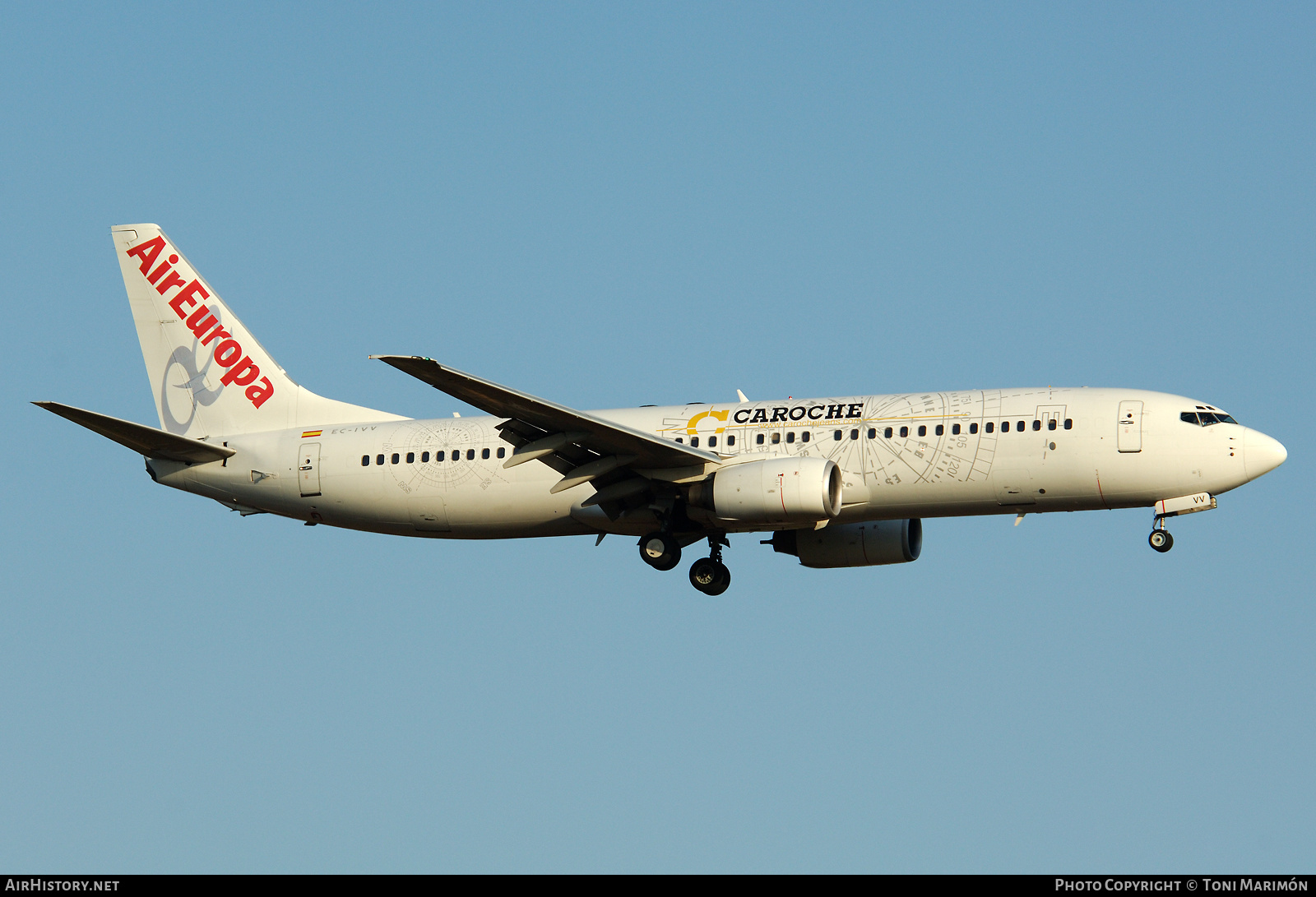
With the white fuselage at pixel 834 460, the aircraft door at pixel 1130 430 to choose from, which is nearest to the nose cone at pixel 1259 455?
the white fuselage at pixel 834 460

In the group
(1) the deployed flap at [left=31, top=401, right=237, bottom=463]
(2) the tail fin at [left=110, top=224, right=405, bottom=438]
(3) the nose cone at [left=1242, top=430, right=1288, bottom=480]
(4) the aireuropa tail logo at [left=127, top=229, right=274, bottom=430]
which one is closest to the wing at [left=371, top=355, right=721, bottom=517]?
(2) the tail fin at [left=110, top=224, right=405, bottom=438]

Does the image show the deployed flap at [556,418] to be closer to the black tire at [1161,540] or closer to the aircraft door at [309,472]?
the aircraft door at [309,472]

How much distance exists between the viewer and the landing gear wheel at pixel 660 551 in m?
39.8

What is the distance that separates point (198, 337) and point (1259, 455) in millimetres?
28569

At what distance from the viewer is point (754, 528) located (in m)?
38.7

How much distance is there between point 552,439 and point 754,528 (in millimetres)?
5383

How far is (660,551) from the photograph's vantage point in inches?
1566

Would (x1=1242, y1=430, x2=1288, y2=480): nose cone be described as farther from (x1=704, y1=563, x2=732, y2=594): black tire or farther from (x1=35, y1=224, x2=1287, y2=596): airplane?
(x1=704, y1=563, x2=732, y2=594): black tire

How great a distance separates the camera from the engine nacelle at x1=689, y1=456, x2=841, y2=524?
36.6 meters

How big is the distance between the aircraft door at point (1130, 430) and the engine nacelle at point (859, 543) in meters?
6.76

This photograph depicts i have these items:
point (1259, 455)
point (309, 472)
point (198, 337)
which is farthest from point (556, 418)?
point (1259, 455)

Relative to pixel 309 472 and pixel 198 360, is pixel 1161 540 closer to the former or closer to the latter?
pixel 309 472

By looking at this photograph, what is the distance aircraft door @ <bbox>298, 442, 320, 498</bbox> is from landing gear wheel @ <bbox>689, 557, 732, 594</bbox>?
10213 mm
